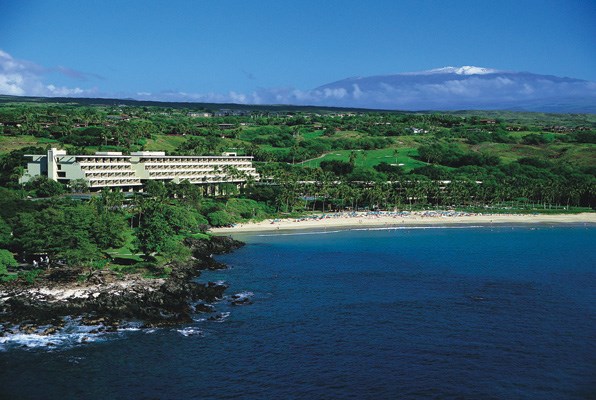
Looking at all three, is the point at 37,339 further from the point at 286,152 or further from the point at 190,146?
the point at 286,152

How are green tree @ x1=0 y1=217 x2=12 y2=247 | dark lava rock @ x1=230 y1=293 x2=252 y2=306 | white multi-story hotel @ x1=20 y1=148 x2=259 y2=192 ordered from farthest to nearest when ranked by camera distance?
white multi-story hotel @ x1=20 y1=148 x2=259 y2=192 < green tree @ x1=0 y1=217 x2=12 y2=247 < dark lava rock @ x1=230 y1=293 x2=252 y2=306

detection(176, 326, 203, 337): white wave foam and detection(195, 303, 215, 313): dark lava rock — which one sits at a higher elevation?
detection(195, 303, 215, 313): dark lava rock

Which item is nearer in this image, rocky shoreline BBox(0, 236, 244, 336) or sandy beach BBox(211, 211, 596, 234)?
rocky shoreline BBox(0, 236, 244, 336)

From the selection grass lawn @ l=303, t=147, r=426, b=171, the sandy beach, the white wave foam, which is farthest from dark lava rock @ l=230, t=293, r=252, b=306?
grass lawn @ l=303, t=147, r=426, b=171

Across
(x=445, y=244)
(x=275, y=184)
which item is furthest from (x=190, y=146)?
(x=445, y=244)

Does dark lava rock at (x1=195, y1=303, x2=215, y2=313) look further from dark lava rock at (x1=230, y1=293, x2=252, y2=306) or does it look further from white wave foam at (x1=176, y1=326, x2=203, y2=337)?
white wave foam at (x1=176, y1=326, x2=203, y2=337)

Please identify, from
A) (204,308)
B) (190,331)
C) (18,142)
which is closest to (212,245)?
(204,308)

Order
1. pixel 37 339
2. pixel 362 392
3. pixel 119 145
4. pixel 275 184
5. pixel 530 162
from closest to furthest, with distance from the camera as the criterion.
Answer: pixel 362 392 → pixel 37 339 → pixel 275 184 → pixel 119 145 → pixel 530 162
